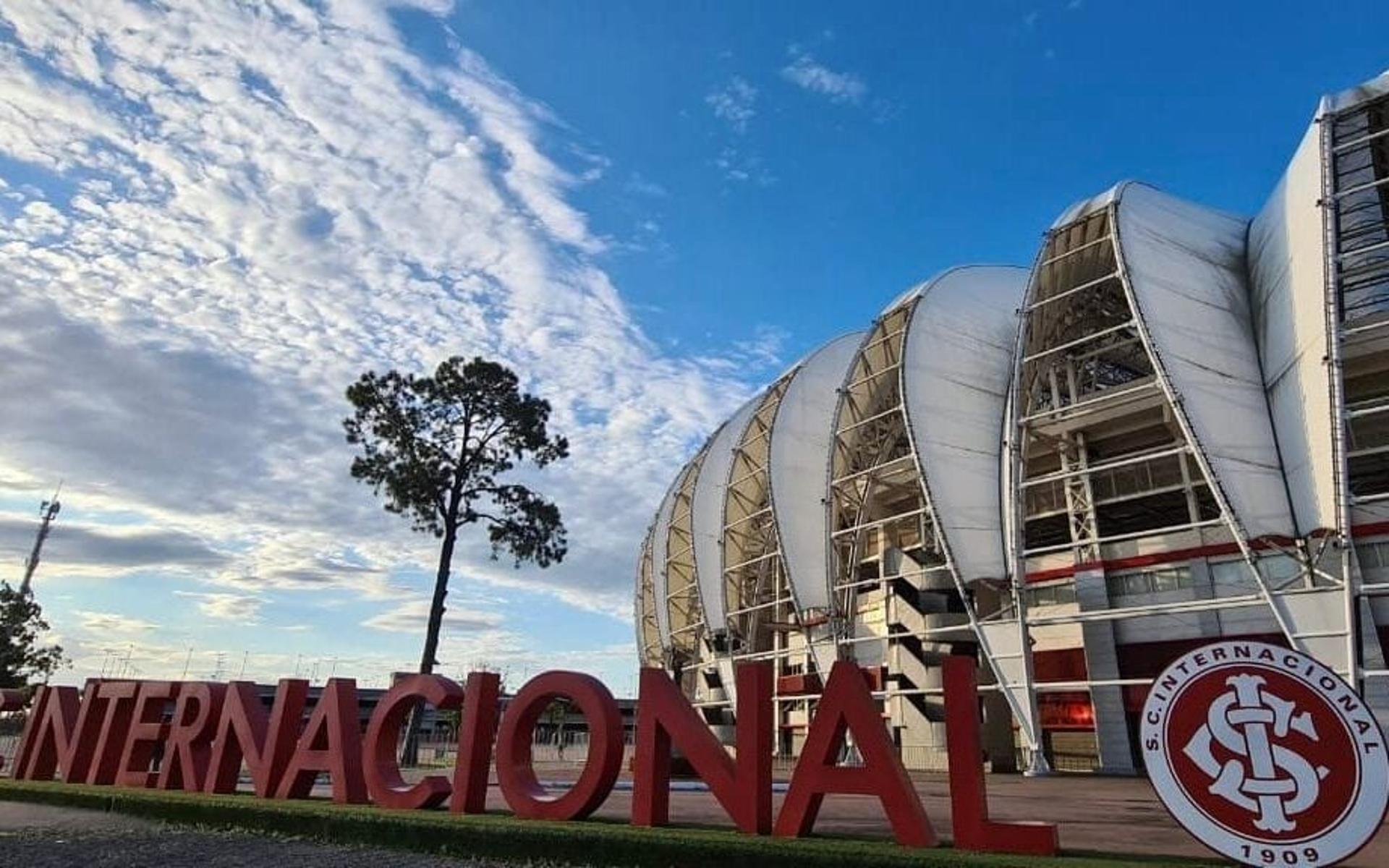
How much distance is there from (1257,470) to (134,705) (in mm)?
29450

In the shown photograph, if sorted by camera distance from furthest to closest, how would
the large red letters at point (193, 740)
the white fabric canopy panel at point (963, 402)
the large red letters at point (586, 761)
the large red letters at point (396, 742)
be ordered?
1. the white fabric canopy panel at point (963, 402)
2. the large red letters at point (193, 740)
3. the large red letters at point (396, 742)
4. the large red letters at point (586, 761)

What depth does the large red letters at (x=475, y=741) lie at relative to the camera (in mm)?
12141

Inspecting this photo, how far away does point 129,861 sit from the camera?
9891 millimetres

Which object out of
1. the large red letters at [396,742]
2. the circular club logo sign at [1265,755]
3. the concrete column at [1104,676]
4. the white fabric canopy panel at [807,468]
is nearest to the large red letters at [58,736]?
the large red letters at [396,742]

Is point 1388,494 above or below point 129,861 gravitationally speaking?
above

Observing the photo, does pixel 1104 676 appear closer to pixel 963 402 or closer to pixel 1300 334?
pixel 963 402

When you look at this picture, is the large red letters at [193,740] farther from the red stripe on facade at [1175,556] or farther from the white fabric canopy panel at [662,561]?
the white fabric canopy panel at [662,561]

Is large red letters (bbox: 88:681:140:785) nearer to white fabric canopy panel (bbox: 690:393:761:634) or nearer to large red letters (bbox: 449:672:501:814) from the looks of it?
large red letters (bbox: 449:672:501:814)

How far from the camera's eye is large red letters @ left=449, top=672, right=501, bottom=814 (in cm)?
1214

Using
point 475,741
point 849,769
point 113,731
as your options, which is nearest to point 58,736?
point 113,731

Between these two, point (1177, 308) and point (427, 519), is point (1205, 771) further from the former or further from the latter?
point (427, 519)

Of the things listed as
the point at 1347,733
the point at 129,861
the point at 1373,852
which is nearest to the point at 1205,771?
the point at 1347,733

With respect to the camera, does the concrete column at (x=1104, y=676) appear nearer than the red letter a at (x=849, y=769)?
No

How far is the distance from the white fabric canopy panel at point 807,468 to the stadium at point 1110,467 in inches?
5.0
